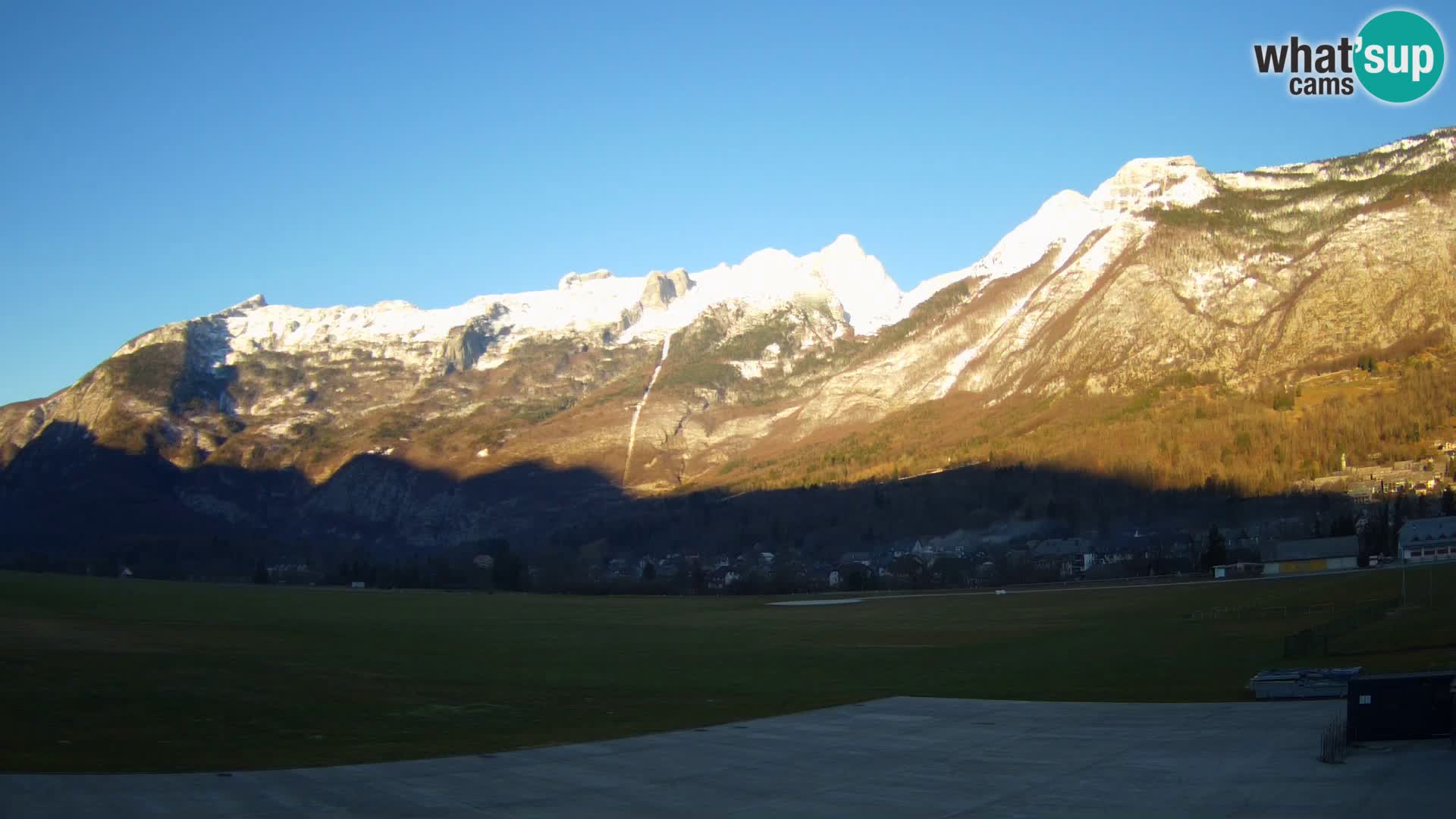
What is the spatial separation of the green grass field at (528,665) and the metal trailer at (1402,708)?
14.7 metres

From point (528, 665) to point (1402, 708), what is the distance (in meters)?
50.2

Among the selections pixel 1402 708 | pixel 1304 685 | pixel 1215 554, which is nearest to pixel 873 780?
pixel 1402 708

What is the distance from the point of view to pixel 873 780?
116 ft

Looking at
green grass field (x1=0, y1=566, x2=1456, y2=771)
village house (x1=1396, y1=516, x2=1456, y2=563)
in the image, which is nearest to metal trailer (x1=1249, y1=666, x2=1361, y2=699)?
green grass field (x1=0, y1=566, x2=1456, y2=771)

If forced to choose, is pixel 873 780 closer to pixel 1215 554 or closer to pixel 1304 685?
pixel 1304 685

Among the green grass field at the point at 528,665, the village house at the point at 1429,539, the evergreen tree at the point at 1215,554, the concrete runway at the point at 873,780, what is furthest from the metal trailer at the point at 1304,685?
the evergreen tree at the point at 1215,554

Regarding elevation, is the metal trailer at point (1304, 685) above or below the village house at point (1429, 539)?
below

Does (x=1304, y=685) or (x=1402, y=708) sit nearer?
(x=1402, y=708)

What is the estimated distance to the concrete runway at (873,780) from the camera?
29.9 metres

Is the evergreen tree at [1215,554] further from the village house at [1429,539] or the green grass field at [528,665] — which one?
the green grass field at [528,665]

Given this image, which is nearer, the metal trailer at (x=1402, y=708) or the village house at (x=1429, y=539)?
the metal trailer at (x=1402, y=708)

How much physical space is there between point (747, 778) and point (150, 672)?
31141 millimetres

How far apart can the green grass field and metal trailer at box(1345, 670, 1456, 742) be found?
1475 centimetres

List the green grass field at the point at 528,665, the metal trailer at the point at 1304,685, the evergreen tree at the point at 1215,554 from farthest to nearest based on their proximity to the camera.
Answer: the evergreen tree at the point at 1215,554 → the metal trailer at the point at 1304,685 → the green grass field at the point at 528,665
